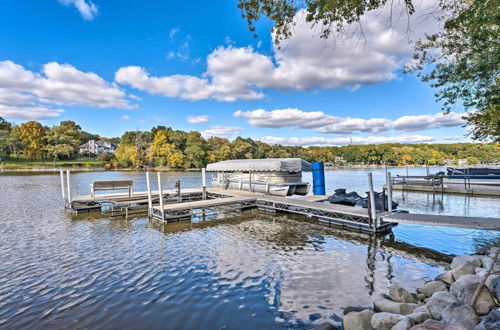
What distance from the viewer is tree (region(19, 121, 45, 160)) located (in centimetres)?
7616

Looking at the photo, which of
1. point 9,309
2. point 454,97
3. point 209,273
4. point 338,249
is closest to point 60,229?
point 9,309

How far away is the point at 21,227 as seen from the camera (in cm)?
1130

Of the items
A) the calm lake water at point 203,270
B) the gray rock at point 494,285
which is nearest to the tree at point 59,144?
the calm lake water at point 203,270

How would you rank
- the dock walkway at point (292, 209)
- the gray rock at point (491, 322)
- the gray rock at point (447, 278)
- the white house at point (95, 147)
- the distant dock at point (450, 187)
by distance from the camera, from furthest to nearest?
the white house at point (95, 147), the distant dock at point (450, 187), the dock walkway at point (292, 209), the gray rock at point (447, 278), the gray rock at point (491, 322)

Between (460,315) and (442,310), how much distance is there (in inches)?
9.8

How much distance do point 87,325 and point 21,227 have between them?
9.65 m

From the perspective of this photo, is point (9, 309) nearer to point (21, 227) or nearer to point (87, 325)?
point (87, 325)

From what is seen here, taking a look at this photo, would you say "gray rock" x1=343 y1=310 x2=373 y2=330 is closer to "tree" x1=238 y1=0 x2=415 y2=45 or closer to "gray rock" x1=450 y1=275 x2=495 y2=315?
"gray rock" x1=450 y1=275 x2=495 y2=315

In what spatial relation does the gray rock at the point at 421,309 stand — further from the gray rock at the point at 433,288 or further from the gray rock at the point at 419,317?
the gray rock at the point at 433,288

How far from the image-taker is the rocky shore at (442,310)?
3557 millimetres

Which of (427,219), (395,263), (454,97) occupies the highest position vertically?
(454,97)

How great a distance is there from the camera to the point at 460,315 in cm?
373

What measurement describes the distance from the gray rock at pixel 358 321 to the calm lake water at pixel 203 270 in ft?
1.74

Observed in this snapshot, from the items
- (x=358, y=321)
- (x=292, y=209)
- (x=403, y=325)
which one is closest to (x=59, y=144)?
(x=292, y=209)
